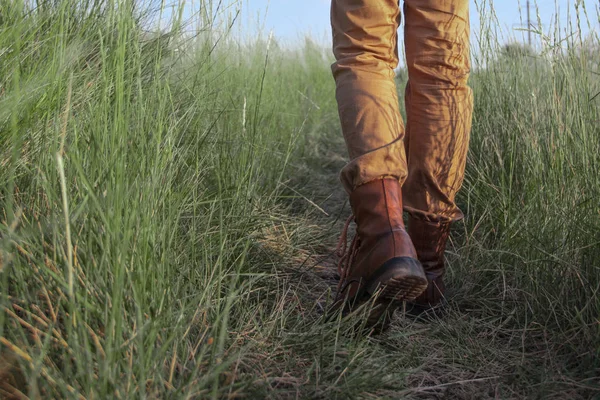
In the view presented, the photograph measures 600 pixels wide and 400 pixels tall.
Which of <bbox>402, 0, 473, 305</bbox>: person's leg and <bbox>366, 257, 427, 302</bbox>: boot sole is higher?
<bbox>402, 0, 473, 305</bbox>: person's leg

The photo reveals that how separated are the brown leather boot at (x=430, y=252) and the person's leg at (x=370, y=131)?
0.81 ft

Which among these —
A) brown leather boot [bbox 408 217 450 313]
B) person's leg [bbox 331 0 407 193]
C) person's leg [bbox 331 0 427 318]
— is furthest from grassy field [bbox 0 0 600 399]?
person's leg [bbox 331 0 407 193]

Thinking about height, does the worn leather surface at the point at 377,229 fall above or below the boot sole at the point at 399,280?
above

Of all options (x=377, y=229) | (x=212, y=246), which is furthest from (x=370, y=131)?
(x=212, y=246)

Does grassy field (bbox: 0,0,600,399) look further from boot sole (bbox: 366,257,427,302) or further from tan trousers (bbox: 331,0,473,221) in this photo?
tan trousers (bbox: 331,0,473,221)

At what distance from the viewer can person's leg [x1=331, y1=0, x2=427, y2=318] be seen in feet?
4.00

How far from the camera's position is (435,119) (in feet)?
4.63

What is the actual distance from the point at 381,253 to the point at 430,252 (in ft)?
1.20

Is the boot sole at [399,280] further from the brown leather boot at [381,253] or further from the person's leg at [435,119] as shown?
the person's leg at [435,119]

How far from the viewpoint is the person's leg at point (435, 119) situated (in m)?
1.34

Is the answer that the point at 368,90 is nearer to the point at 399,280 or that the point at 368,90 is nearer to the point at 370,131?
the point at 370,131

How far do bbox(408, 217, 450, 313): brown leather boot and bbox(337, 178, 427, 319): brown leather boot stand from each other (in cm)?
25

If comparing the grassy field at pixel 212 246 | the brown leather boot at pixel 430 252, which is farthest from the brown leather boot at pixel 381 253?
the brown leather boot at pixel 430 252

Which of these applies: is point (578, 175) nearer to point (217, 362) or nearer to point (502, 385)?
point (502, 385)
